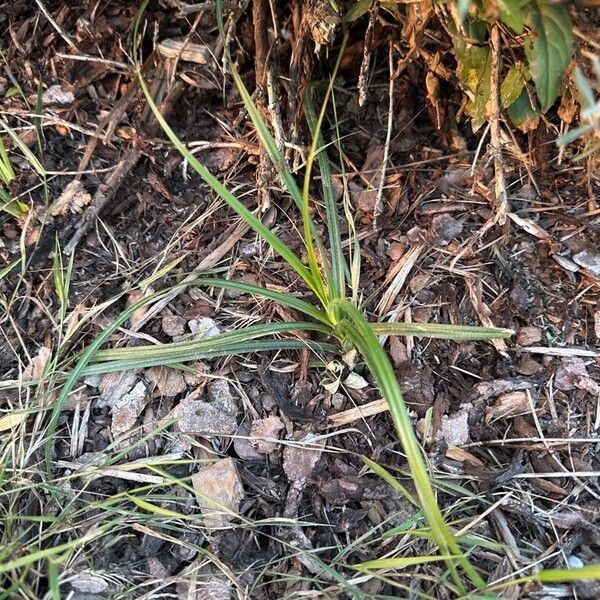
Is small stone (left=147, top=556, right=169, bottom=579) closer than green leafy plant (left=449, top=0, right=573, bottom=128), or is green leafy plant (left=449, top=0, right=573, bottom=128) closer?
green leafy plant (left=449, top=0, right=573, bottom=128)

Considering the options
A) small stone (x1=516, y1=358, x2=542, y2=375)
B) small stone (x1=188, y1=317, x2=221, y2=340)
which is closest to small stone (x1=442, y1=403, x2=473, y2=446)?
small stone (x1=516, y1=358, x2=542, y2=375)

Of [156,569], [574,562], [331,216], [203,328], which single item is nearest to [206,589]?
[156,569]

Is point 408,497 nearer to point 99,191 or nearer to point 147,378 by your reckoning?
point 147,378

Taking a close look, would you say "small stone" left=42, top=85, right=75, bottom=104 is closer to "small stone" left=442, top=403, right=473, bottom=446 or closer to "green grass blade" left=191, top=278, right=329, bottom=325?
"green grass blade" left=191, top=278, right=329, bottom=325

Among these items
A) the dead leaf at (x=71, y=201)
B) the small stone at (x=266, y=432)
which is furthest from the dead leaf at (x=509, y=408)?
the dead leaf at (x=71, y=201)

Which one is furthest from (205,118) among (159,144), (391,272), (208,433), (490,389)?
(490,389)

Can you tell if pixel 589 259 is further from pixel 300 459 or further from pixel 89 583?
pixel 89 583
